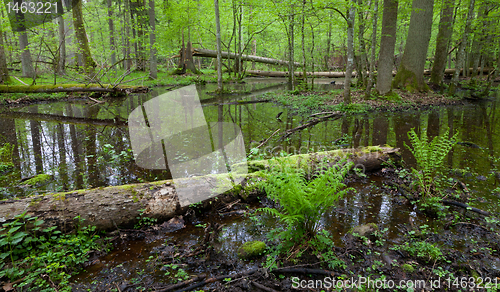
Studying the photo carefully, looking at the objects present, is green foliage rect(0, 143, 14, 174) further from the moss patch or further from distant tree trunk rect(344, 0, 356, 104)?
distant tree trunk rect(344, 0, 356, 104)

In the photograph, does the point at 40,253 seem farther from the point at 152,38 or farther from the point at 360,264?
the point at 152,38

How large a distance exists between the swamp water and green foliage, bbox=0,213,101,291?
0.71 feet

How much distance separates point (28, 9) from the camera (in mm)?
14609

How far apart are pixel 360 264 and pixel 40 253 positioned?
365 cm

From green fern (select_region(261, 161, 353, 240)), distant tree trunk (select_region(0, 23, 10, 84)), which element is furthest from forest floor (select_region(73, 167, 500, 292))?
distant tree trunk (select_region(0, 23, 10, 84))

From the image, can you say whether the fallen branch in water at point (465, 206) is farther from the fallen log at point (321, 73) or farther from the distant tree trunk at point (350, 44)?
the fallen log at point (321, 73)

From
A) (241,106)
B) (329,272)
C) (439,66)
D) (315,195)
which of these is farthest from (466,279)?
(439,66)

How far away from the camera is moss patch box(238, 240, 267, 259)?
2953 mm

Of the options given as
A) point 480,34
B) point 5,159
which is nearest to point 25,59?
point 5,159

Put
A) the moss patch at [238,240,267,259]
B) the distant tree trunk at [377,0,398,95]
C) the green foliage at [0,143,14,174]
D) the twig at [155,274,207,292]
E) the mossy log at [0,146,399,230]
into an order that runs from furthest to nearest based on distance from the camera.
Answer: the distant tree trunk at [377,0,398,95] → the green foliage at [0,143,14,174] → the mossy log at [0,146,399,230] → the moss patch at [238,240,267,259] → the twig at [155,274,207,292]

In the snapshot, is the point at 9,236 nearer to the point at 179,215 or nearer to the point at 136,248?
the point at 136,248

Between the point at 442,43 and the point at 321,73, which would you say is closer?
the point at 442,43

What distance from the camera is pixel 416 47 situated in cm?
1335

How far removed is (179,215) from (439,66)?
1977 centimetres
